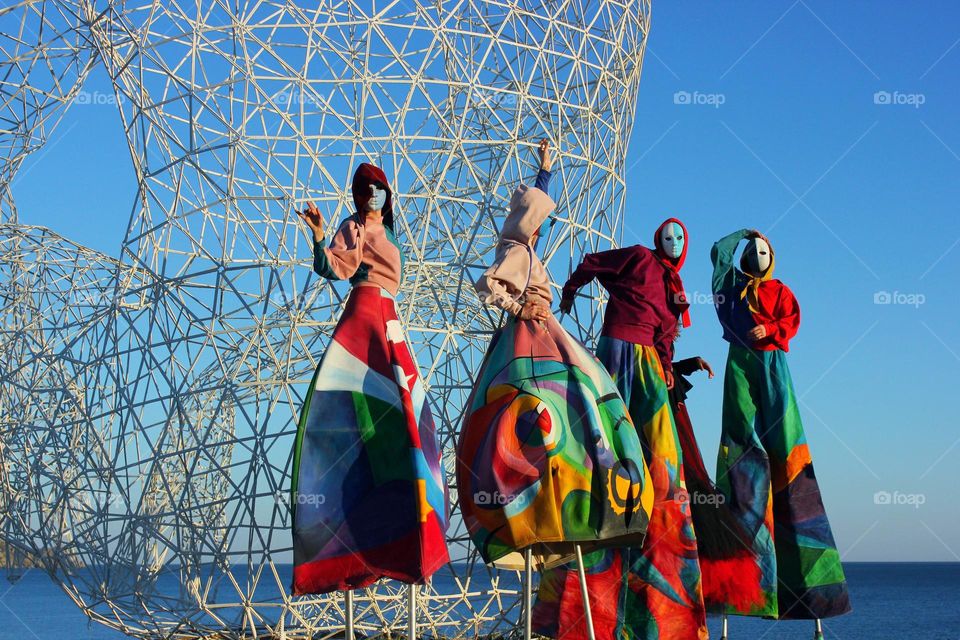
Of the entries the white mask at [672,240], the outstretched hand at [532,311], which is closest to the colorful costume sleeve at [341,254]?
the outstretched hand at [532,311]

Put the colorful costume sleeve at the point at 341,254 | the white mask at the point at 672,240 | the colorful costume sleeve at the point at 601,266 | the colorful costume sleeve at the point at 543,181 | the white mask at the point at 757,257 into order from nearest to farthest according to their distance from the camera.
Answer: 1. the colorful costume sleeve at the point at 341,254
2. the colorful costume sleeve at the point at 543,181
3. the colorful costume sleeve at the point at 601,266
4. the white mask at the point at 672,240
5. the white mask at the point at 757,257

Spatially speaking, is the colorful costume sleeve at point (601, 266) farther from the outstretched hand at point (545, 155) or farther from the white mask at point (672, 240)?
the outstretched hand at point (545, 155)

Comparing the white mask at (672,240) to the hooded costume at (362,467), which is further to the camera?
the white mask at (672,240)

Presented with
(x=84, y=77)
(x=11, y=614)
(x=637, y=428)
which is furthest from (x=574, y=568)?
(x=11, y=614)

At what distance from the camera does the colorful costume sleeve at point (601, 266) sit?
941 centimetres

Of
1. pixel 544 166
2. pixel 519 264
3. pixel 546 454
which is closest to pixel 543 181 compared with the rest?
pixel 544 166

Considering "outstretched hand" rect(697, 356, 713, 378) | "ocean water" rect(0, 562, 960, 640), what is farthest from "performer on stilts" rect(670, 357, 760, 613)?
"ocean water" rect(0, 562, 960, 640)

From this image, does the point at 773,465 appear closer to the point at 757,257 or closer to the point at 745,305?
the point at 745,305

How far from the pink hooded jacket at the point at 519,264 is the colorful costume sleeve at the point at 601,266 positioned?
134 centimetres

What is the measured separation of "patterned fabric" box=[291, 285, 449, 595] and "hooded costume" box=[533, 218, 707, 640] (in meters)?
1.86

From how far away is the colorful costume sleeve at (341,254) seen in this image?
7.43 m

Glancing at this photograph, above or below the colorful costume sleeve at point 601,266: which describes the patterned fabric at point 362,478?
below

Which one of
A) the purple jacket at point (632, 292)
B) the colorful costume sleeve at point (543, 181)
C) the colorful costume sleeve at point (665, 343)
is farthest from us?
the colorful costume sleeve at point (665, 343)

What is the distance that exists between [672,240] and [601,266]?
2.43 ft
